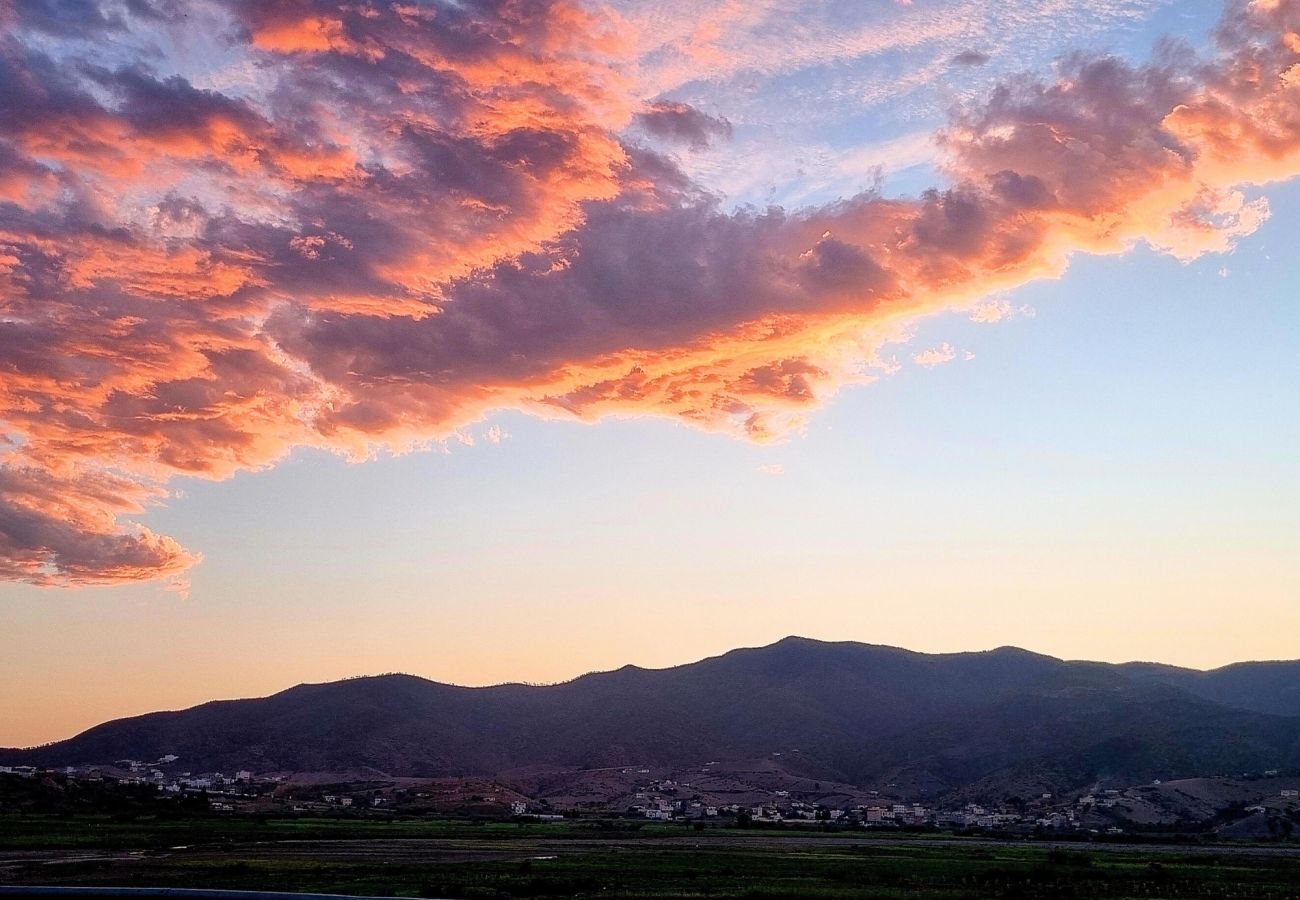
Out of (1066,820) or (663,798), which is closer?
(1066,820)

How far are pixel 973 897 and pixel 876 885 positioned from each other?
782 centimetres

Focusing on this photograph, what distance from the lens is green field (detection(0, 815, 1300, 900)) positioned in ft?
174

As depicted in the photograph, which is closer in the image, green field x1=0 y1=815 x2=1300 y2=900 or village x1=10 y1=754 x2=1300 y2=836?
green field x1=0 y1=815 x2=1300 y2=900

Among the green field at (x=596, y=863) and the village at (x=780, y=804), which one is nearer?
the green field at (x=596, y=863)

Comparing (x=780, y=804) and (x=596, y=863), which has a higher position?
(x=596, y=863)

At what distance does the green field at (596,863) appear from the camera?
53.2m

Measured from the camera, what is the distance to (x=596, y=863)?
228 ft

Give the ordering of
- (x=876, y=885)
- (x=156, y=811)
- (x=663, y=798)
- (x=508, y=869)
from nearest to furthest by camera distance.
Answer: (x=876, y=885)
(x=508, y=869)
(x=156, y=811)
(x=663, y=798)

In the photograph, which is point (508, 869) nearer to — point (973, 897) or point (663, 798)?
point (973, 897)

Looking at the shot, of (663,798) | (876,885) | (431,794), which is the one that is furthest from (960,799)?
(876,885)

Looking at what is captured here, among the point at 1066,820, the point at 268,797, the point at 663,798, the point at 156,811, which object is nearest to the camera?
the point at 156,811

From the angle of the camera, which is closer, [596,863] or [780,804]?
[596,863]

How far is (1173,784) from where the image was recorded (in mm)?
157500

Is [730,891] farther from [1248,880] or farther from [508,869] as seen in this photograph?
[1248,880]
